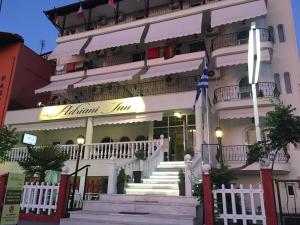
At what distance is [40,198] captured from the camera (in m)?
9.39

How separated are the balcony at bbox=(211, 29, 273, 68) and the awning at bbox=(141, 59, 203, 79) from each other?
1.25 meters

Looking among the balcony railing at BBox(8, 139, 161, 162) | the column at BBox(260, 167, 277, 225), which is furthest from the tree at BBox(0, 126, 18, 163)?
the column at BBox(260, 167, 277, 225)

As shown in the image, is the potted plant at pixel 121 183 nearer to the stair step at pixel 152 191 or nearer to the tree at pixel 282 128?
the stair step at pixel 152 191

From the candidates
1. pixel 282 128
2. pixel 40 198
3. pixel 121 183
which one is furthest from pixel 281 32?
pixel 40 198

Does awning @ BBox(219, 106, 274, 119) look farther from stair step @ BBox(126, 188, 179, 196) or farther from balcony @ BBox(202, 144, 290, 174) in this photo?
stair step @ BBox(126, 188, 179, 196)

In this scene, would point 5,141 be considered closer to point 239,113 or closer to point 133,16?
point 239,113

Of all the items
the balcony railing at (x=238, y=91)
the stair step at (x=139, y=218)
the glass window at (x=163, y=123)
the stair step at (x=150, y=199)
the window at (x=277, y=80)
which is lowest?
the stair step at (x=139, y=218)

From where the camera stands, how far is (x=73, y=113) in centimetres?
1800

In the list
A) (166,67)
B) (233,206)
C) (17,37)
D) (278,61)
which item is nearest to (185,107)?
(166,67)

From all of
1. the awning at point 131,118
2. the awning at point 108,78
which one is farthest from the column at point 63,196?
the awning at point 108,78

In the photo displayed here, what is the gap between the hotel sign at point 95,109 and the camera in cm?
1656

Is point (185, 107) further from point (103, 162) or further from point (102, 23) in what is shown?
point (102, 23)

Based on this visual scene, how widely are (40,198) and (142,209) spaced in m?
3.52

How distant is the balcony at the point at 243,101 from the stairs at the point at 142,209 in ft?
Result: 21.4
